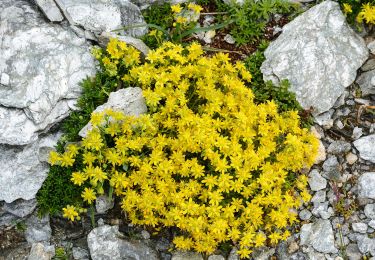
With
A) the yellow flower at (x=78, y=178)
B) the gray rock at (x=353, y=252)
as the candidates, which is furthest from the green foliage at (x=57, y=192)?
the gray rock at (x=353, y=252)

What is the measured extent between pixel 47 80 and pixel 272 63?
2758 millimetres

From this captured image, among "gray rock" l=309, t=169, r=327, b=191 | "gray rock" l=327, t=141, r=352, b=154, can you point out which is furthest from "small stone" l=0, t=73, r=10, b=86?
"gray rock" l=327, t=141, r=352, b=154

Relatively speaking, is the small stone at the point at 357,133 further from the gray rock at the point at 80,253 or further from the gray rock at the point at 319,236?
the gray rock at the point at 80,253

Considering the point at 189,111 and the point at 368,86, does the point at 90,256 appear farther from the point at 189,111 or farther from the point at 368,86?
the point at 368,86

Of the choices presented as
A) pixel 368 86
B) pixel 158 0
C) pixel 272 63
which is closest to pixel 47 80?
pixel 158 0

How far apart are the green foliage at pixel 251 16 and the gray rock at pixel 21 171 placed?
2891mm

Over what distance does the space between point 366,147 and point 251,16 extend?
7.35 feet

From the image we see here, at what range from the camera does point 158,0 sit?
25.4 feet

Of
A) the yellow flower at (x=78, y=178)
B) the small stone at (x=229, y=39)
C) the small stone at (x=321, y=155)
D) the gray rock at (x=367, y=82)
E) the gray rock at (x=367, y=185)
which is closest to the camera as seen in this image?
the yellow flower at (x=78, y=178)

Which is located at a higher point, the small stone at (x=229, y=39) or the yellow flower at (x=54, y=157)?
the small stone at (x=229, y=39)

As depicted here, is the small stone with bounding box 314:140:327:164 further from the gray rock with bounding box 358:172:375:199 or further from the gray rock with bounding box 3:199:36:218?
the gray rock with bounding box 3:199:36:218

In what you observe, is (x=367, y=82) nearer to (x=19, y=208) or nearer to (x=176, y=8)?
(x=176, y=8)

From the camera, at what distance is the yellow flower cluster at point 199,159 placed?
6289 mm

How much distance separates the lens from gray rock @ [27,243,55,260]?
6.61 m
